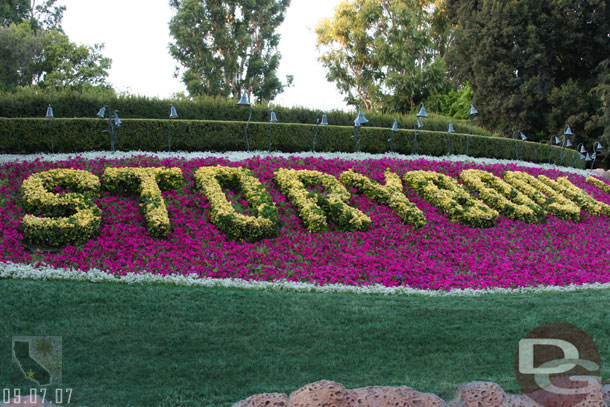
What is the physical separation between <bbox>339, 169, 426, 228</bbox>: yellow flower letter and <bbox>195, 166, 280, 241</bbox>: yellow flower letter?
2034mm

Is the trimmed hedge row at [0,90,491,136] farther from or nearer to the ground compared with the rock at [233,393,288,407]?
farther from the ground

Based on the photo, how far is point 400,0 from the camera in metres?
30.8

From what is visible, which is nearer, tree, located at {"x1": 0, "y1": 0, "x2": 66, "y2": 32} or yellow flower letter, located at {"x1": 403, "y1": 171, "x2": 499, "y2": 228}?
yellow flower letter, located at {"x1": 403, "y1": 171, "x2": 499, "y2": 228}

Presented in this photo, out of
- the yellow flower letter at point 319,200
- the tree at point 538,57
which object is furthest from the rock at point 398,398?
the tree at point 538,57

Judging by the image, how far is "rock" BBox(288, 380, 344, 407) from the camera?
3150 millimetres

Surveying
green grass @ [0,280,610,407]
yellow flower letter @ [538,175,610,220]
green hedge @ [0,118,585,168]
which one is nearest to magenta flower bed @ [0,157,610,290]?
green grass @ [0,280,610,407]

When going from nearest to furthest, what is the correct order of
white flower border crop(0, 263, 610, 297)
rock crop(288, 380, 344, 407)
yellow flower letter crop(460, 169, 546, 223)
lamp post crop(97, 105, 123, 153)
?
rock crop(288, 380, 344, 407) → white flower border crop(0, 263, 610, 297) → yellow flower letter crop(460, 169, 546, 223) → lamp post crop(97, 105, 123, 153)

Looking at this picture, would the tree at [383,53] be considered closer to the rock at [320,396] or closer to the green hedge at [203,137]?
the green hedge at [203,137]

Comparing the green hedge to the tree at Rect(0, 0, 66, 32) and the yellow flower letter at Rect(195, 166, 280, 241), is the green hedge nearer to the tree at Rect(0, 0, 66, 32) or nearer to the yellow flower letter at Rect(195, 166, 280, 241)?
the yellow flower letter at Rect(195, 166, 280, 241)

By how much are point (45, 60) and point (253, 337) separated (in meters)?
27.9

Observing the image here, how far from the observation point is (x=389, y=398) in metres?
3.21

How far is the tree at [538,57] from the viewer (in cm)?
2386

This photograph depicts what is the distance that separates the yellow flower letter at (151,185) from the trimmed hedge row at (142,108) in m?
4.76

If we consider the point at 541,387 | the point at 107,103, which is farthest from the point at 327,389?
the point at 107,103
